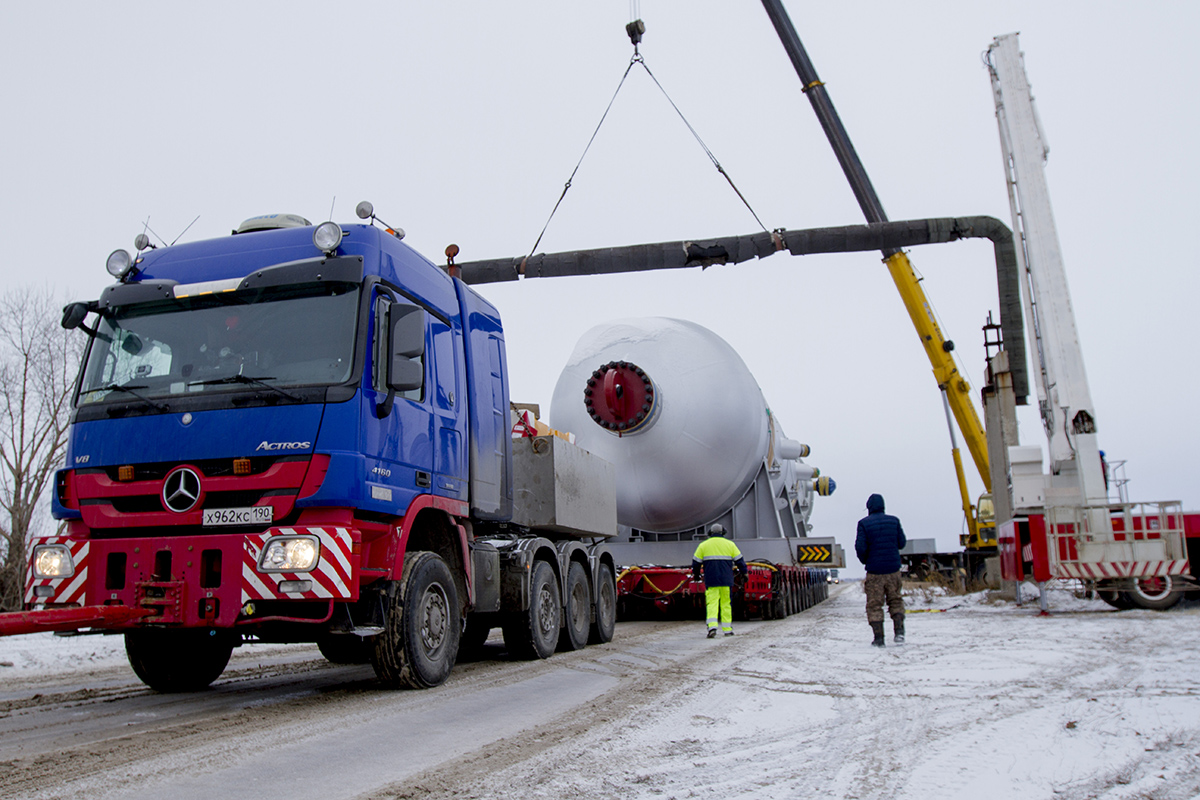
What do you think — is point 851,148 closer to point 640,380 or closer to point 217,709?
point 640,380

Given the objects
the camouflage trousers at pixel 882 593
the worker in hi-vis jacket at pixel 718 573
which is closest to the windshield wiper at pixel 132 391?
the camouflage trousers at pixel 882 593

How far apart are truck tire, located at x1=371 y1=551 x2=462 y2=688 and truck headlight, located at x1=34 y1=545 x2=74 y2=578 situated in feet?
6.25

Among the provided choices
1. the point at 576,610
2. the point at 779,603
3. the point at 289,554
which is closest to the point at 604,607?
the point at 576,610

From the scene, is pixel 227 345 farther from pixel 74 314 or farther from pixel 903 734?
pixel 903 734

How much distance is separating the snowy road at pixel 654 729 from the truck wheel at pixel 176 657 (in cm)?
22

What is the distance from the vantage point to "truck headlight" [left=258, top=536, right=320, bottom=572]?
552cm

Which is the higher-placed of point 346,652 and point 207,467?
point 207,467

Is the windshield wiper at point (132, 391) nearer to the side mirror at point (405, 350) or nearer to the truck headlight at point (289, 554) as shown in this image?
the truck headlight at point (289, 554)

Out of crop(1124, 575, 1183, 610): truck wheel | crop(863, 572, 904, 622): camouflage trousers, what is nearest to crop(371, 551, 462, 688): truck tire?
crop(863, 572, 904, 622): camouflage trousers

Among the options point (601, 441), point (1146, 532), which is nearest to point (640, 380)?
point (601, 441)

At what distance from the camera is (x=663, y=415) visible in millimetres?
13234

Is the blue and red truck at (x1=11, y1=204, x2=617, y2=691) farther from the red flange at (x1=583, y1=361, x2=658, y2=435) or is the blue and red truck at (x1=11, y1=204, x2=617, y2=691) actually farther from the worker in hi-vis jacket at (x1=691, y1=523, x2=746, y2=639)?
the red flange at (x1=583, y1=361, x2=658, y2=435)

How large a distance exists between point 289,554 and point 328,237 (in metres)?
2.08

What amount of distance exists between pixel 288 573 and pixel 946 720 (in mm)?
3715
